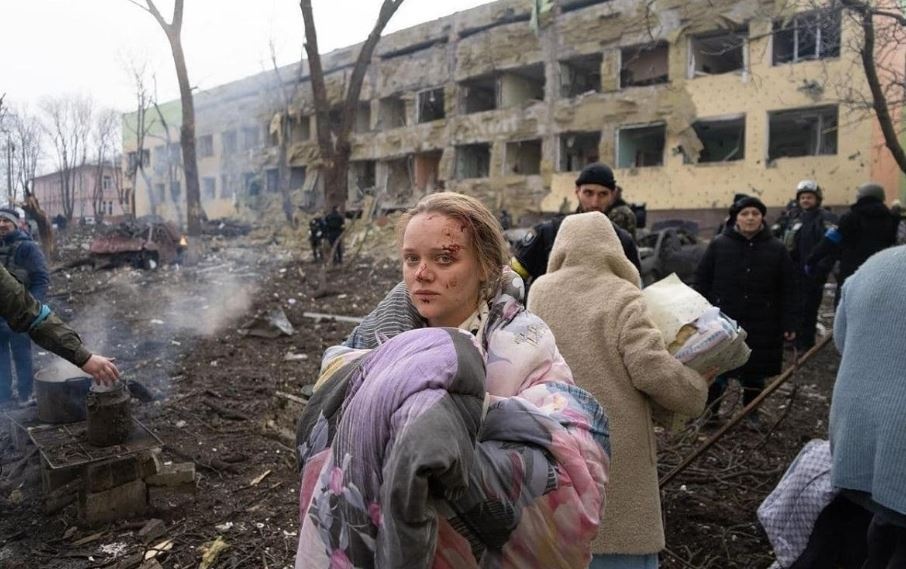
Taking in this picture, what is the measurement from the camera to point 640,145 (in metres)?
23.6

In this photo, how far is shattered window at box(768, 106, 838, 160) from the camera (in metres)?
18.6

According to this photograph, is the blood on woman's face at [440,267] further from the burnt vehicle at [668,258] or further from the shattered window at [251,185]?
the shattered window at [251,185]

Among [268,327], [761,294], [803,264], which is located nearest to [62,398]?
[268,327]

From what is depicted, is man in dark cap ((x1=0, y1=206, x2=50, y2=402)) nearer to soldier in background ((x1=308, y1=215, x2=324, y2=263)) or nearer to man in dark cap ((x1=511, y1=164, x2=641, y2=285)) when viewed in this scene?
man in dark cap ((x1=511, y1=164, x2=641, y2=285))

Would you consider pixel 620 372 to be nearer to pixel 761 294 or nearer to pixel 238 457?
pixel 761 294

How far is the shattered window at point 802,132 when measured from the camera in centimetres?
1864

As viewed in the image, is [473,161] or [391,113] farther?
[391,113]

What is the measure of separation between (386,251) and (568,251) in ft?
59.6

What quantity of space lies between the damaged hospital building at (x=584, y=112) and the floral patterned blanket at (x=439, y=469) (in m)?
13.8

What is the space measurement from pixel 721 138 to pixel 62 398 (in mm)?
23548

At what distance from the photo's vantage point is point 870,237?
5.82 meters

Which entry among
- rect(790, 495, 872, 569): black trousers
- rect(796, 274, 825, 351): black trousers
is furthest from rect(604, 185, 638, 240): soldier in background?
rect(796, 274, 825, 351): black trousers

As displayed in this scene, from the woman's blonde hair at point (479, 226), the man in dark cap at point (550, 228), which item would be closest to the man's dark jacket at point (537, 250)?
the man in dark cap at point (550, 228)

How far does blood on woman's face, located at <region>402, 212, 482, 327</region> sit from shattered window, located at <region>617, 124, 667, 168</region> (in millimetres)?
22289
